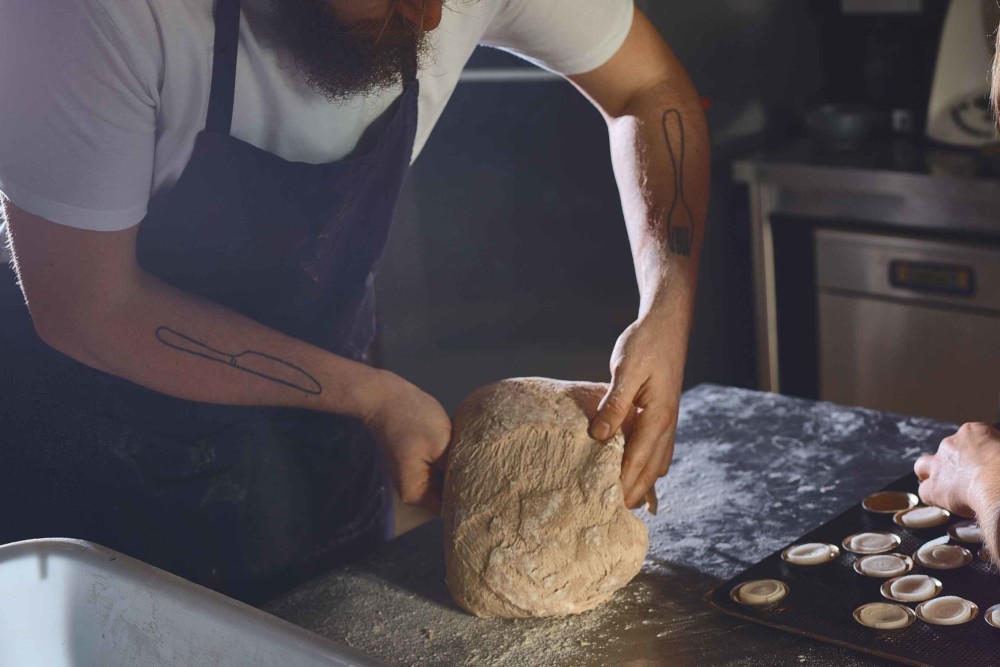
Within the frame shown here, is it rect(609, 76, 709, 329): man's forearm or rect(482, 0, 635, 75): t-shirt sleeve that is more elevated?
rect(482, 0, 635, 75): t-shirt sleeve

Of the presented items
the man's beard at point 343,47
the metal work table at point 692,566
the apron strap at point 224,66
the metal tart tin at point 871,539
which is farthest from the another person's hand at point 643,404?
the apron strap at point 224,66

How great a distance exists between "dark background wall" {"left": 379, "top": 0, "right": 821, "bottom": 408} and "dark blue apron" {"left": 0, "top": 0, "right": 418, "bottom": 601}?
58.7 inches

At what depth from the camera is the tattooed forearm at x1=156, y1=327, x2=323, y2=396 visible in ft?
4.21

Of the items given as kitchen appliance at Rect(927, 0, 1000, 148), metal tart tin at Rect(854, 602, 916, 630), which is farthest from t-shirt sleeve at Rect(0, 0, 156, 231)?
kitchen appliance at Rect(927, 0, 1000, 148)

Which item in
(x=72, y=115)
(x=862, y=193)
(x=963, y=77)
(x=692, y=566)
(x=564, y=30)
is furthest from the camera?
(x=963, y=77)

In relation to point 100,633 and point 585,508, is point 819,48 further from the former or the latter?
point 100,633

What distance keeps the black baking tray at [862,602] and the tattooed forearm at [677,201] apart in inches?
16.9

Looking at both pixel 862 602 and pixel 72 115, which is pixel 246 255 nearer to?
pixel 72 115

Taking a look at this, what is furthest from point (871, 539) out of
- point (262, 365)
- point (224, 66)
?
point (224, 66)

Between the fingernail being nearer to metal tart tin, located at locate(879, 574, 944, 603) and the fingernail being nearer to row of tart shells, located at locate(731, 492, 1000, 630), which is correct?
row of tart shells, located at locate(731, 492, 1000, 630)

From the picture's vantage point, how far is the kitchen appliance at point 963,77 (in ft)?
8.92

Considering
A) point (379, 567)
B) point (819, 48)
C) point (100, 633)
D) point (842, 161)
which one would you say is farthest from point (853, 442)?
point (819, 48)

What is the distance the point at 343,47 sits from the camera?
1.19 metres

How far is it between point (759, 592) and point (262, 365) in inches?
24.3
